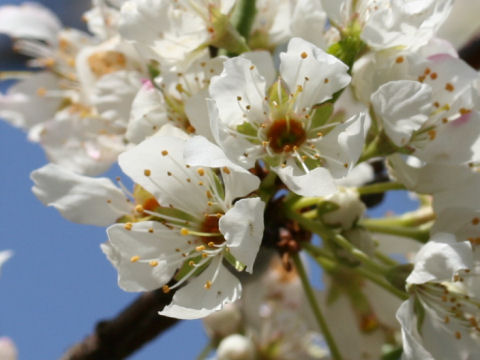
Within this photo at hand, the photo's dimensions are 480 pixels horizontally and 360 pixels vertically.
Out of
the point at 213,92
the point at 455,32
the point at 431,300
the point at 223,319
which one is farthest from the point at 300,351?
the point at 455,32

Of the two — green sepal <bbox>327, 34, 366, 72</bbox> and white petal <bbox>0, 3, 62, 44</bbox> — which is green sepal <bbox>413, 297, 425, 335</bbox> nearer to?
green sepal <bbox>327, 34, 366, 72</bbox>

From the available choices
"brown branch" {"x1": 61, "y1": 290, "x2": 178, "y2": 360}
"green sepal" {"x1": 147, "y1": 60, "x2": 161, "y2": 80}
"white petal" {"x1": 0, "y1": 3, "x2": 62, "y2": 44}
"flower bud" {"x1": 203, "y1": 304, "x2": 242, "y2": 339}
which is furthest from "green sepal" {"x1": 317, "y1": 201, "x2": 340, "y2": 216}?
"white petal" {"x1": 0, "y1": 3, "x2": 62, "y2": 44}

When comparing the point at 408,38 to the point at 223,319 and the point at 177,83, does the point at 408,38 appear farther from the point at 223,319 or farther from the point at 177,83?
the point at 223,319

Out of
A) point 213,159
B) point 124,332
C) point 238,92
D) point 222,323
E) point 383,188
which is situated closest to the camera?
point 213,159

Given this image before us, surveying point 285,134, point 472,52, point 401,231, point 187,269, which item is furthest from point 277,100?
point 472,52

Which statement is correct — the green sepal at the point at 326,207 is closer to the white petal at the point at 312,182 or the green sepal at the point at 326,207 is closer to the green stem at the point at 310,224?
the green stem at the point at 310,224

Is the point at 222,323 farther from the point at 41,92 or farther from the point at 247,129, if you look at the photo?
the point at 247,129

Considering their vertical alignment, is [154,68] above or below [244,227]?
above
